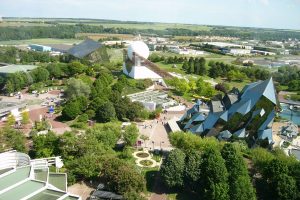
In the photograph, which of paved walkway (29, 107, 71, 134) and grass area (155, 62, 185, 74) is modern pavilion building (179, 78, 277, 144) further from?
grass area (155, 62, 185, 74)

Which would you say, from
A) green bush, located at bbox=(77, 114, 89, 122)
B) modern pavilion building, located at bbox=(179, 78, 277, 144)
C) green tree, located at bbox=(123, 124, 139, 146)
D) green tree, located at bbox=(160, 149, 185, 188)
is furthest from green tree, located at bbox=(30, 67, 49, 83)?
green tree, located at bbox=(160, 149, 185, 188)

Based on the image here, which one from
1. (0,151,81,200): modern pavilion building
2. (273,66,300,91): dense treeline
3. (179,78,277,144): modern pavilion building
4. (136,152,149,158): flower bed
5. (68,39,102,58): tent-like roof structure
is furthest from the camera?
(68,39,102,58): tent-like roof structure

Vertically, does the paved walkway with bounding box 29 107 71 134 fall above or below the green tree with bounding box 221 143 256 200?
below

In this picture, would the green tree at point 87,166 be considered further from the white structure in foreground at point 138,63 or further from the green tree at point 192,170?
the white structure in foreground at point 138,63

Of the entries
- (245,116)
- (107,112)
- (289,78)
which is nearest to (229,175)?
(245,116)

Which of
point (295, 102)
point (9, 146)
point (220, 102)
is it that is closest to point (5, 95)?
point (9, 146)

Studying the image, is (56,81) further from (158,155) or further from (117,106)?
(158,155)
